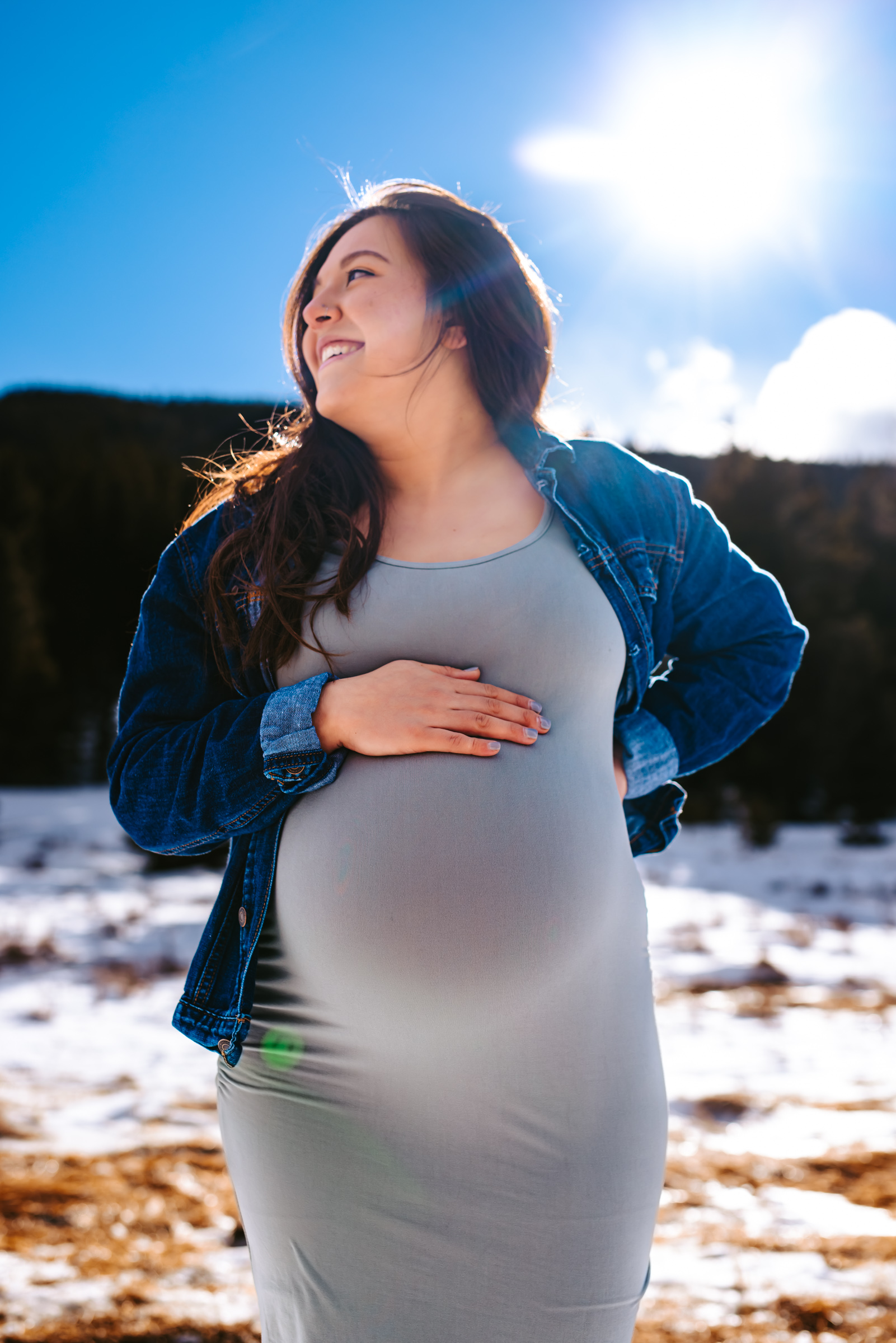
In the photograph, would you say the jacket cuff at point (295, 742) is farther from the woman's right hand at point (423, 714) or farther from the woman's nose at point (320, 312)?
the woman's nose at point (320, 312)

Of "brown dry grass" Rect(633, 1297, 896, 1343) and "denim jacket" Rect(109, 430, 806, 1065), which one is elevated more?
"denim jacket" Rect(109, 430, 806, 1065)

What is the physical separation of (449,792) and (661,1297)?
72.0 inches

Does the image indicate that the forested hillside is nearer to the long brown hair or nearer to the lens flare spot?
the long brown hair

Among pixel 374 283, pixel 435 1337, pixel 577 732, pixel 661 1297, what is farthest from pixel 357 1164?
pixel 661 1297

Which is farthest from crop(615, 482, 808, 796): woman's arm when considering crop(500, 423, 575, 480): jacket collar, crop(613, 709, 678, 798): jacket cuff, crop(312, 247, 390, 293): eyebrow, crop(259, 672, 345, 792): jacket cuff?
crop(312, 247, 390, 293): eyebrow

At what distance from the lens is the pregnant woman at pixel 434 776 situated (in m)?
1.08

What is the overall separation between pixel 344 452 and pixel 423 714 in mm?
539

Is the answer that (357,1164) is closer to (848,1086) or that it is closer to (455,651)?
(455,651)

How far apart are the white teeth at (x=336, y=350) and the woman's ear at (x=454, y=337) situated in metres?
0.15

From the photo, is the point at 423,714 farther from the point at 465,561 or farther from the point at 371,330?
the point at 371,330

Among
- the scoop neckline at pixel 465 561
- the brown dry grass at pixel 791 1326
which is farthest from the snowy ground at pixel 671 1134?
the scoop neckline at pixel 465 561

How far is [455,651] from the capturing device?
122 cm

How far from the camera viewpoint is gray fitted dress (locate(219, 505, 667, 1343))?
1.07 metres

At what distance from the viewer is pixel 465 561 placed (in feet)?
4.19
